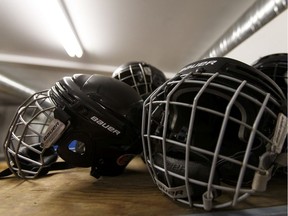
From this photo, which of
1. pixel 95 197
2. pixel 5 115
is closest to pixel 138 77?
pixel 95 197

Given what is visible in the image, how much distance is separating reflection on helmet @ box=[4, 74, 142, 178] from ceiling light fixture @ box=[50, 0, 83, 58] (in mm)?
707

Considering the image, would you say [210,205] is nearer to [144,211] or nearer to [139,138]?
[144,211]

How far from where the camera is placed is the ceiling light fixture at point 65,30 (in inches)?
42.9

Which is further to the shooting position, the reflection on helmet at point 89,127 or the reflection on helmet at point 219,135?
the reflection on helmet at point 89,127

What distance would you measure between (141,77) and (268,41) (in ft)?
1.96

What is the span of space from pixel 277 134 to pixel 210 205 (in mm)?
149

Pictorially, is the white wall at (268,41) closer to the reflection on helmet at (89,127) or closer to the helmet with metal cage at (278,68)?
→ the helmet with metal cage at (278,68)

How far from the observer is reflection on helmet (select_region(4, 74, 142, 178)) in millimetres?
473

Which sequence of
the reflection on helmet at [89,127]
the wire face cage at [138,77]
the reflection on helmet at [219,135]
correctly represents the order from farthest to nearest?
the wire face cage at [138,77]
the reflection on helmet at [89,127]
the reflection on helmet at [219,135]

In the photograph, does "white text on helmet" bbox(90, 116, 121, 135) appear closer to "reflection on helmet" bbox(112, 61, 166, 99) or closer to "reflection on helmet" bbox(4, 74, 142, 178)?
"reflection on helmet" bbox(4, 74, 142, 178)

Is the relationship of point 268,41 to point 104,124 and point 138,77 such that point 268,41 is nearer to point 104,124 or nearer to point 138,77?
point 138,77

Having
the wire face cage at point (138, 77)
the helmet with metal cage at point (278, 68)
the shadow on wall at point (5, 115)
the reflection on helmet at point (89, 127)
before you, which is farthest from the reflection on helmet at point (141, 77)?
the shadow on wall at point (5, 115)

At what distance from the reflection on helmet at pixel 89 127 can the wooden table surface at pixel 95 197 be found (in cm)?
5

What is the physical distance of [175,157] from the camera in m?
0.42
